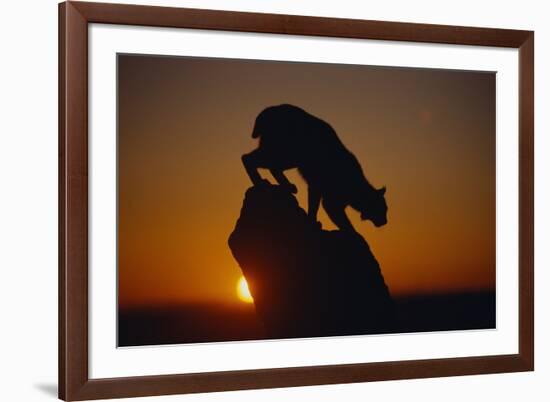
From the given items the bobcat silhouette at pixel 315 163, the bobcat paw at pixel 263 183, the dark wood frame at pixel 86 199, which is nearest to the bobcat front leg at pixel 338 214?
the bobcat silhouette at pixel 315 163

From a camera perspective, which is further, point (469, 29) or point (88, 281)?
point (469, 29)

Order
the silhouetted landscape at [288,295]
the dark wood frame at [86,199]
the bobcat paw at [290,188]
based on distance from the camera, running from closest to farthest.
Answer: the dark wood frame at [86,199] < the silhouetted landscape at [288,295] < the bobcat paw at [290,188]

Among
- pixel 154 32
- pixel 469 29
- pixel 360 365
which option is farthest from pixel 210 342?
pixel 469 29

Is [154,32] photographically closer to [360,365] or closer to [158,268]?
[158,268]

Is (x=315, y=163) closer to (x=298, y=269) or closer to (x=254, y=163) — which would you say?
(x=254, y=163)

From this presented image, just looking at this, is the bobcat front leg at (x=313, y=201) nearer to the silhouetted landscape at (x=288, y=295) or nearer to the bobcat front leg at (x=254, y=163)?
the silhouetted landscape at (x=288, y=295)

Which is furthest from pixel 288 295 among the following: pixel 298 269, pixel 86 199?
pixel 86 199
